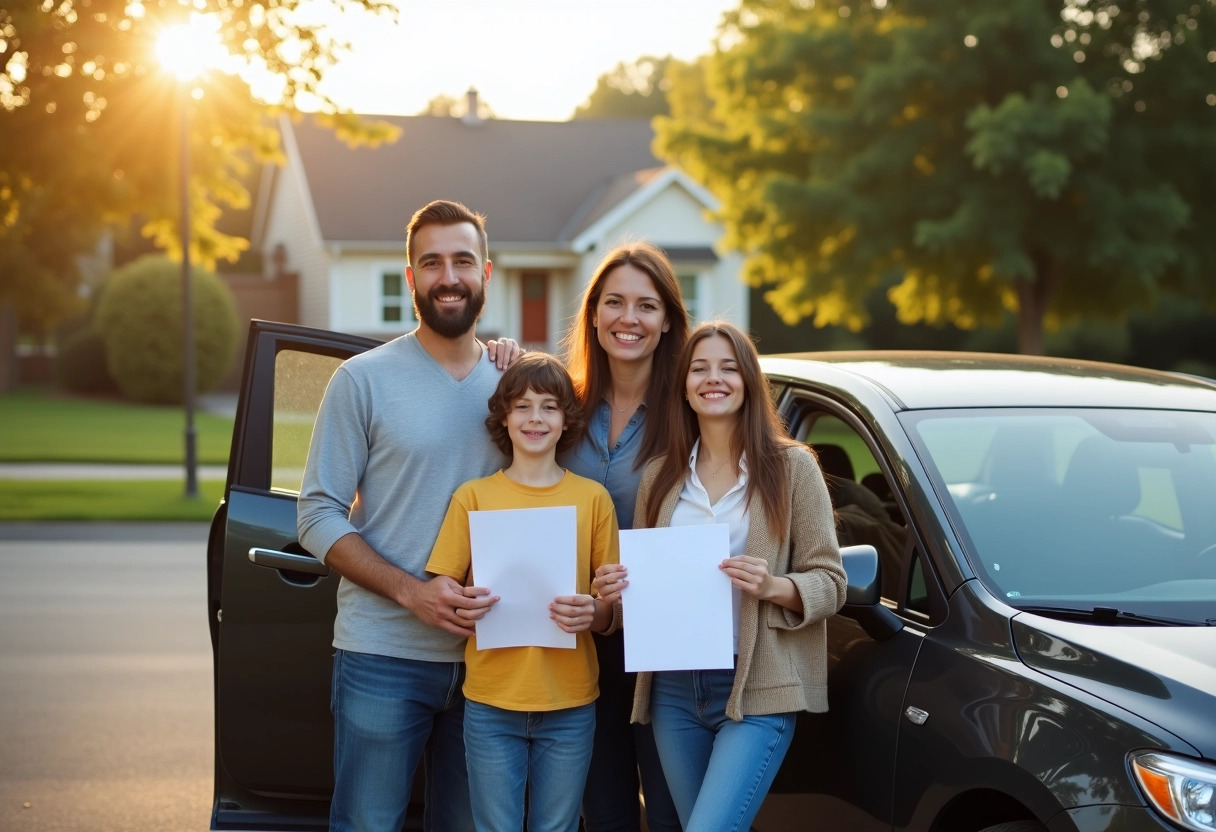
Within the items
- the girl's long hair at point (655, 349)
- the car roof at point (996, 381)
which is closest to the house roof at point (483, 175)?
the car roof at point (996, 381)

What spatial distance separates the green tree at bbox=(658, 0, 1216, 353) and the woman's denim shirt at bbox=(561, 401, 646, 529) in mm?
18304

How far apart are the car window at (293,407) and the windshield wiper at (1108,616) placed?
240cm

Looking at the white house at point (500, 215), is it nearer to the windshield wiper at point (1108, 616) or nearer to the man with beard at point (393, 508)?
the man with beard at point (393, 508)

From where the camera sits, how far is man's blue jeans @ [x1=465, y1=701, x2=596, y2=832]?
11.0ft

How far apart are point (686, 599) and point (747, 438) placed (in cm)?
44

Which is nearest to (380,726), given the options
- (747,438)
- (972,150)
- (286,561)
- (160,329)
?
(286,561)

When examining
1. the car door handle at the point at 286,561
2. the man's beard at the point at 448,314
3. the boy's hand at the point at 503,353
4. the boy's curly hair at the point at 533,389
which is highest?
the man's beard at the point at 448,314

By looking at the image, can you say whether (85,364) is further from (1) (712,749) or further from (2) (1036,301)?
(1) (712,749)

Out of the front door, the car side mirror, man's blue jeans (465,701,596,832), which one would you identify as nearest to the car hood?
the car side mirror

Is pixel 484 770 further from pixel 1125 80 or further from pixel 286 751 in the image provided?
pixel 1125 80

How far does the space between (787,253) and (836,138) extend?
2295 millimetres

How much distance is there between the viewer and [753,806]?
3.15 metres

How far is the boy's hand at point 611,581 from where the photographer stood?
3240 mm

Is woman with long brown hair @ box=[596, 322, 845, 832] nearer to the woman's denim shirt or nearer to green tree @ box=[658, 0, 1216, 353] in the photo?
the woman's denim shirt
